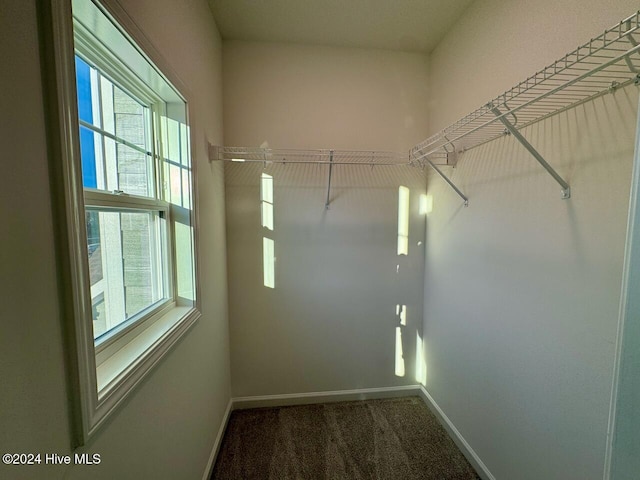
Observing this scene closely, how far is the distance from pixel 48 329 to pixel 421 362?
7.54ft

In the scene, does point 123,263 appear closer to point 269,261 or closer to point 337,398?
point 269,261

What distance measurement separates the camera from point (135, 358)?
0.83m

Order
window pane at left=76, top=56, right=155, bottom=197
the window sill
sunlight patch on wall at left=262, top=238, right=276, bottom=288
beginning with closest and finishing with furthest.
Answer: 1. the window sill
2. window pane at left=76, top=56, right=155, bottom=197
3. sunlight patch on wall at left=262, top=238, right=276, bottom=288

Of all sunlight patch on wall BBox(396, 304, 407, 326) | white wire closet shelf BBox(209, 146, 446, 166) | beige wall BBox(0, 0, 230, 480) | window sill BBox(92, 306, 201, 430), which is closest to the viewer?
beige wall BBox(0, 0, 230, 480)

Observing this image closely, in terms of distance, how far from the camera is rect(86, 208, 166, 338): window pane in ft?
2.81

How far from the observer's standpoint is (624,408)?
0.56 m

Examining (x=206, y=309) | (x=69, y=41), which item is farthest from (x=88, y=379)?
(x=206, y=309)

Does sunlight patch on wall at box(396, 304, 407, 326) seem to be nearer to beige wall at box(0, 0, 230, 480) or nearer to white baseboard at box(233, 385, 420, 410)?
white baseboard at box(233, 385, 420, 410)

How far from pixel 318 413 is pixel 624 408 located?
72.5 inches

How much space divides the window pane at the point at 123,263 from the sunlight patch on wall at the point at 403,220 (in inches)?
63.3

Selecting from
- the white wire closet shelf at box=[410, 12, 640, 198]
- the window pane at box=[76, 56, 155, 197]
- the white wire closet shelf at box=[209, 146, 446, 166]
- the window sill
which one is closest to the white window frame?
the window sill

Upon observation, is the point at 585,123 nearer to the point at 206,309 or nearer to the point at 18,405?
the point at 18,405

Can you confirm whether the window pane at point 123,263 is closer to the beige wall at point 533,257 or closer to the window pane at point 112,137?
the window pane at point 112,137

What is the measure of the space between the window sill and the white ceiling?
5.82ft
